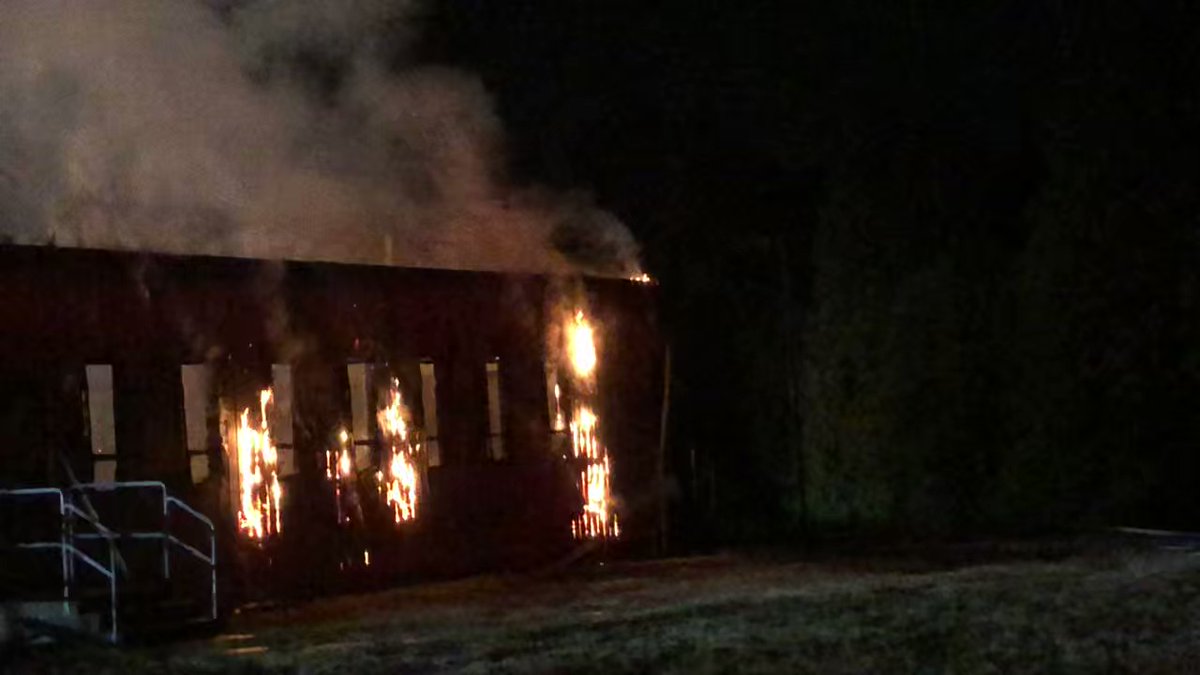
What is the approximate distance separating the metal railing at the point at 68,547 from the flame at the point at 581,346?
7127 millimetres

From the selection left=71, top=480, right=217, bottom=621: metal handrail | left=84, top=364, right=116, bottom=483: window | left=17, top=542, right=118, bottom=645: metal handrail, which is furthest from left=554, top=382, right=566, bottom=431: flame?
left=17, top=542, right=118, bottom=645: metal handrail

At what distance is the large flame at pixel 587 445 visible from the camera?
1905cm

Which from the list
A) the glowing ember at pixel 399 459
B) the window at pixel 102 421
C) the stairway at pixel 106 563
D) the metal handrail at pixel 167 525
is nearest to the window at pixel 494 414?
the glowing ember at pixel 399 459

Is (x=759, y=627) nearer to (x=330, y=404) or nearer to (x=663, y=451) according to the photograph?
(x=330, y=404)

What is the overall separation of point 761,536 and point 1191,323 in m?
6.94

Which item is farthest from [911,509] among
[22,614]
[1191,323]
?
[22,614]

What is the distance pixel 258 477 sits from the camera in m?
15.4

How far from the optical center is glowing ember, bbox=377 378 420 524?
16594mm

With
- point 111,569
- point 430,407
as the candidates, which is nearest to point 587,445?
point 430,407

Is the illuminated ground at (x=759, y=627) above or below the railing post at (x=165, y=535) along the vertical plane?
below

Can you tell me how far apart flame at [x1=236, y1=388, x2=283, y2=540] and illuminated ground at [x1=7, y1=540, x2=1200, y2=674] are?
0.99 meters

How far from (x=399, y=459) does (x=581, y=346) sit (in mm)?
3401

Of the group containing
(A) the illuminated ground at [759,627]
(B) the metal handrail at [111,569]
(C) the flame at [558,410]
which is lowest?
(A) the illuminated ground at [759,627]

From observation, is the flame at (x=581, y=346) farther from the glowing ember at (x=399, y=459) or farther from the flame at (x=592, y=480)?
the glowing ember at (x=399, y=459)
